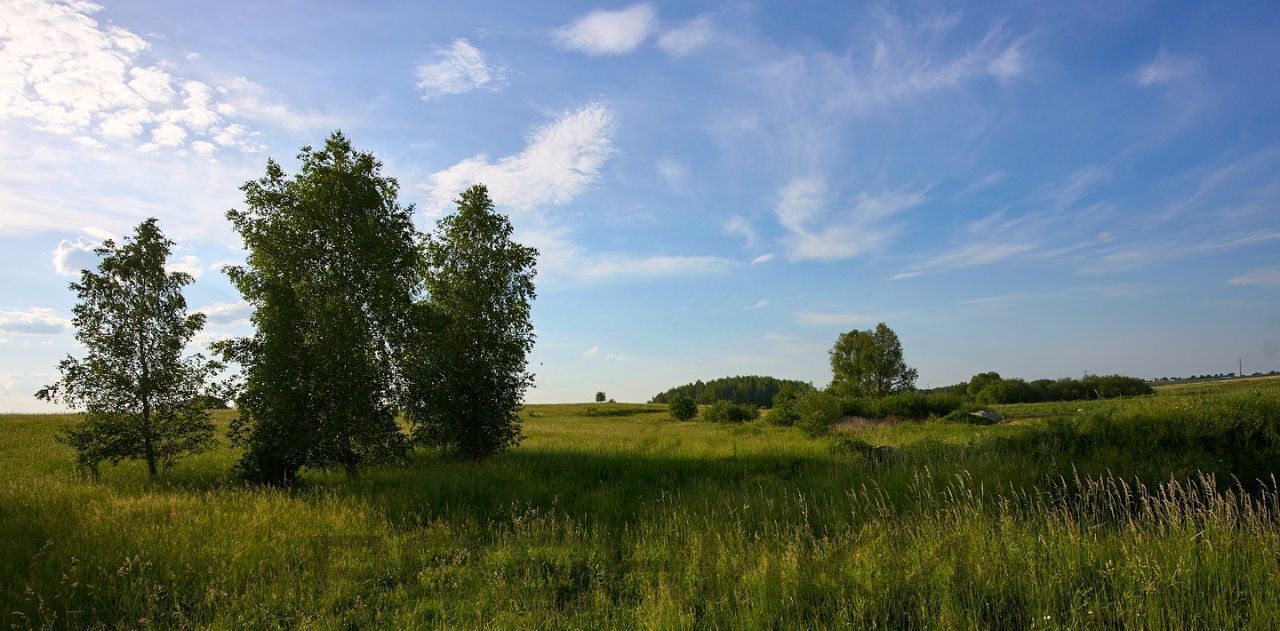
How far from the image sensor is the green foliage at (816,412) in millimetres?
26094

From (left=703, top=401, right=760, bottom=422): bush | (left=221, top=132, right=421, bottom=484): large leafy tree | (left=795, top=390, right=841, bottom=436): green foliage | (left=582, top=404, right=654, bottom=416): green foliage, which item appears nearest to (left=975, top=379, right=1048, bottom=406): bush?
(left=703, top=401, right=760, bottom=422): bush

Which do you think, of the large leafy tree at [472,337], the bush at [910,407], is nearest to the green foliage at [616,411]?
the bush at [910,407]

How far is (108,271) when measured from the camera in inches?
569

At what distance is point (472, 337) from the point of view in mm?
16406

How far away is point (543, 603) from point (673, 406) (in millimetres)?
55544

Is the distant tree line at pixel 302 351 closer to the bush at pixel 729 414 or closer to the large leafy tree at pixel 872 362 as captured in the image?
the bush at pixel 729 414

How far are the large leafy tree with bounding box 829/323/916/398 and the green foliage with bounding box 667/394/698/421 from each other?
54.3ft

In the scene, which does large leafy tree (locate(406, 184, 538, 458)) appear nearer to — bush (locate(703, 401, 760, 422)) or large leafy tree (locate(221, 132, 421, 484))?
large leafy tree (locate(221, 132, 421, 484))

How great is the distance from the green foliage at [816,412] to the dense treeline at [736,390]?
337ft

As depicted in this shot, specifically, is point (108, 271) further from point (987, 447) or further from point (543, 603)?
point (987, 447)

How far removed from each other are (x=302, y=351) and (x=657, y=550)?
36.4 feet

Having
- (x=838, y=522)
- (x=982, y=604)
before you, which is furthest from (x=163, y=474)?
(x=982, y=604)

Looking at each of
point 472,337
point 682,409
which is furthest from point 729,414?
point 472,337

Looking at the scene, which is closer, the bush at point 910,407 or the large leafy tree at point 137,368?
the large leafy tree at point 137,368
